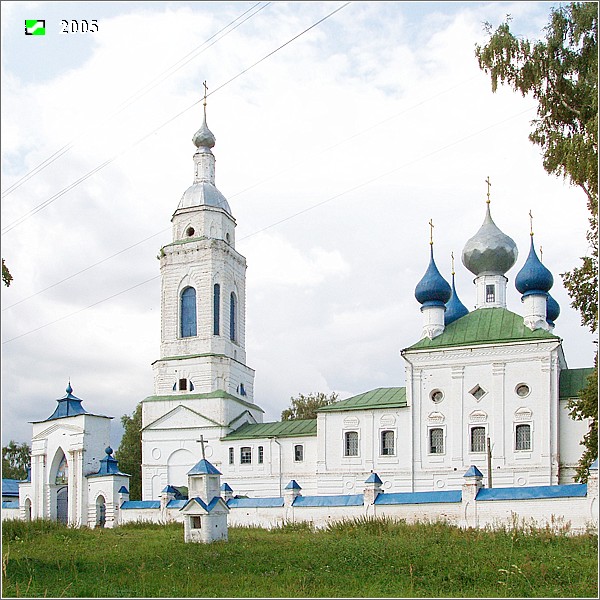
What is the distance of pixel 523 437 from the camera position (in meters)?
29.5

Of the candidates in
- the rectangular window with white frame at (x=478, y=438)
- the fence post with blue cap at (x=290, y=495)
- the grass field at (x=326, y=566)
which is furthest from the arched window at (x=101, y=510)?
the rectangular window with white frame at (x=478, y=438)

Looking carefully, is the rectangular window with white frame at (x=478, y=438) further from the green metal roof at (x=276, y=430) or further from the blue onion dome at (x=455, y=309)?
the green metal roof at (x=276, y=430)

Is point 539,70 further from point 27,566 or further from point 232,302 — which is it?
point 232,302

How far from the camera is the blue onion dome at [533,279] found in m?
30.3

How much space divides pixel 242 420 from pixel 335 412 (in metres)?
6.21

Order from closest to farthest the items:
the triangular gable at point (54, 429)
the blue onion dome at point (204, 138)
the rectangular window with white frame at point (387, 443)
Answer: the rectangular window with white frame at point (387, 443) → the triangular gable at point (54, 429) → the blue onion dome at point (204, 138)

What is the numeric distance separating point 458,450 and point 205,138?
1959 centimetres

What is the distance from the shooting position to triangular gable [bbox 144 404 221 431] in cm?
3644

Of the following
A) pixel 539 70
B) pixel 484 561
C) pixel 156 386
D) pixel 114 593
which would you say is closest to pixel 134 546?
pixel 114 593

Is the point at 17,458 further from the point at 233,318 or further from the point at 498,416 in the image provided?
the point at 498,416

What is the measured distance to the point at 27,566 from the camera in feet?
50.8

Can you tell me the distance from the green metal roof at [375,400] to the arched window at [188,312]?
8.50 metres

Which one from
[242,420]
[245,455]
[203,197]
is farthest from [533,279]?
[203,197]

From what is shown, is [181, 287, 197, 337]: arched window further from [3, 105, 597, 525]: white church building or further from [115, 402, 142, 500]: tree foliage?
[115, 402, 142, 500]: tree foliage
